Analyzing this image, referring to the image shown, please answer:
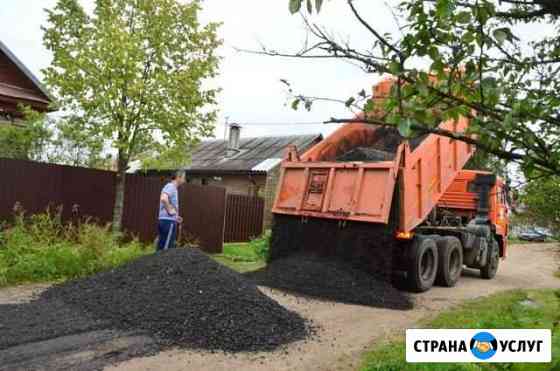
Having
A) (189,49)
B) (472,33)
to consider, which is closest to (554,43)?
(472,33)

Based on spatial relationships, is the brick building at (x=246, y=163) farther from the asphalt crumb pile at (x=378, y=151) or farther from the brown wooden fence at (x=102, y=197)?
the asphalt crumb pile at (x=378, y=151)

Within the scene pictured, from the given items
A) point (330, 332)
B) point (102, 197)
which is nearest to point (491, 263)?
point (330, 332)

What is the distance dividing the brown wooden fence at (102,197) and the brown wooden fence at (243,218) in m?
2.66

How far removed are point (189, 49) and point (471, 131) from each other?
893cm

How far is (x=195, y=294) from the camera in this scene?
5504 mm

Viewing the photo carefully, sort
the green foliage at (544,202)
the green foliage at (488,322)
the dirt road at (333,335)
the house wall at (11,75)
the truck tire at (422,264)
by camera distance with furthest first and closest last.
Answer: the house wall at (11,75) → the truck tire at (422,264) → the dirt road at (333,335) → the green foliage at (544,202) → the green foliage at (488,322)

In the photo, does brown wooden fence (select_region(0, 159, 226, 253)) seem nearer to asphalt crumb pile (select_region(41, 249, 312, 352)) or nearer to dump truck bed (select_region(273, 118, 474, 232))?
asphalt crumb pile (select_region(41, 249, 312, 352))

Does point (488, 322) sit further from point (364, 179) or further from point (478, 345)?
point (364, 179)

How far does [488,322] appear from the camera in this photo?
4051 mm

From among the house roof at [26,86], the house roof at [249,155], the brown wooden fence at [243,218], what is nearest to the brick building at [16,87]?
the house roof at [26,86]

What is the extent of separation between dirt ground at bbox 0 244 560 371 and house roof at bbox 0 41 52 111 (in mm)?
7084

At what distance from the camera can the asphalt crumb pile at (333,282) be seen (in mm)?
6965

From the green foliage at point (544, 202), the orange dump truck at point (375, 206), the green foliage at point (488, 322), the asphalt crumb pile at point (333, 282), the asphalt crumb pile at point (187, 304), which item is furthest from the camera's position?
the orange dump truck at point (375, 206)

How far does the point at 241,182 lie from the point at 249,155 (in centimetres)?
238
